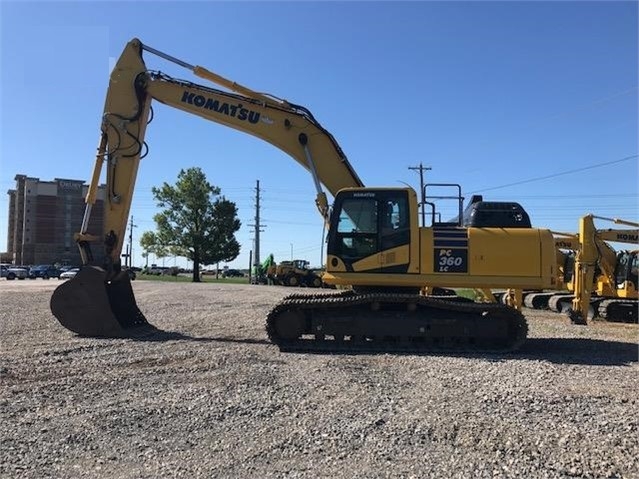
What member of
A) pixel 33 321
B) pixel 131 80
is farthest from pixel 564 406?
pixel 33 321

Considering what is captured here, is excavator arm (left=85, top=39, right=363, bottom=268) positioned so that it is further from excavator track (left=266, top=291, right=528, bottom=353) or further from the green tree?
the green tree

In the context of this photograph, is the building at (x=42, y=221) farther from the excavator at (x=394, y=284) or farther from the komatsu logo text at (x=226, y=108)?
the excavator at (x=394, y=284)

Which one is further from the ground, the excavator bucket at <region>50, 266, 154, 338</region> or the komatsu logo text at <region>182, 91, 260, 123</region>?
the komatsu logo text at <region>182, 91, 260, 123</region>

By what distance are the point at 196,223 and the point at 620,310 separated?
165 ft

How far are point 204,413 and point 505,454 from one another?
3.03 metres

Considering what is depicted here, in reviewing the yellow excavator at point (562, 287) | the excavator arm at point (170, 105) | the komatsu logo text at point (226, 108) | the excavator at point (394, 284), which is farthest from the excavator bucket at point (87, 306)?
the yellow excavator at point (562, 287)

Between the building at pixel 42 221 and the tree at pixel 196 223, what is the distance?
159 ft

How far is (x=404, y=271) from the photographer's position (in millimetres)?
11125

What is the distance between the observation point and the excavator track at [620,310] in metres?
18.9

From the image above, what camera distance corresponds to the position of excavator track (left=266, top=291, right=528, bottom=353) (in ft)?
35.1

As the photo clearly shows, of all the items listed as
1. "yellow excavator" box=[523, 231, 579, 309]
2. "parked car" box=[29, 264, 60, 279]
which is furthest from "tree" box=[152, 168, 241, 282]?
"yellow excavator" box=[523, 231, 579, 309]

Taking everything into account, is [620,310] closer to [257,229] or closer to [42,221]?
[257,229]

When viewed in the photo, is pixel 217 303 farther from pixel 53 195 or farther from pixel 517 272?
pixel 53 195

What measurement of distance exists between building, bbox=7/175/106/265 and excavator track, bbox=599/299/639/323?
3907 inches
